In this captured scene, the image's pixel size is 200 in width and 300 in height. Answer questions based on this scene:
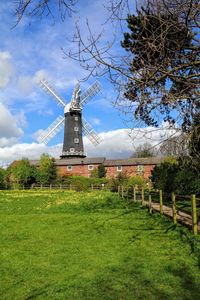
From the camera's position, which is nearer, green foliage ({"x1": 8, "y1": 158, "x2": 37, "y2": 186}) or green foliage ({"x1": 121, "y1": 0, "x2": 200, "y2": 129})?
green foliage ({"x1": 121, "y1": 0, "x2": 200, "y2": 129})

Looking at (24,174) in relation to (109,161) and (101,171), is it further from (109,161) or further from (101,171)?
(109,161)

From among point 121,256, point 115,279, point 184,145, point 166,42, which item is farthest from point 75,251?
point 166,42

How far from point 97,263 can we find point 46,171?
225 ft

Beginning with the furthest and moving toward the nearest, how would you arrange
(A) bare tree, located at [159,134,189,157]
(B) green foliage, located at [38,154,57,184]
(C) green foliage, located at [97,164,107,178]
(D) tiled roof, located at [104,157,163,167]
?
(D) tiled roof, located at [104,157,163,167] → (C) green foliage, located at [97,164,107,178] → (B) green foliage, located at [38,154,57,184] → (A) bare tree, located at [159,134,189,157]

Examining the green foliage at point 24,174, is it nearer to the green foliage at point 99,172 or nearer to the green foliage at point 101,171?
the green foliage at point 99,172

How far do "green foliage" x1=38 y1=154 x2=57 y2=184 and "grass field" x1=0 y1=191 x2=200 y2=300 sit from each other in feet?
203

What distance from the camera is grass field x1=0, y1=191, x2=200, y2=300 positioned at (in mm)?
5953

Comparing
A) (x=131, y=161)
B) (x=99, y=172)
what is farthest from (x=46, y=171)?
(x=131, y=161)

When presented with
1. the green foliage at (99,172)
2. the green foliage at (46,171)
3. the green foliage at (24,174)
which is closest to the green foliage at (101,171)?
the green foliage at (99,172)

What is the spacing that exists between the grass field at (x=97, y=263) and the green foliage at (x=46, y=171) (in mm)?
61849

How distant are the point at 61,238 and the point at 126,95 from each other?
5.14 meters

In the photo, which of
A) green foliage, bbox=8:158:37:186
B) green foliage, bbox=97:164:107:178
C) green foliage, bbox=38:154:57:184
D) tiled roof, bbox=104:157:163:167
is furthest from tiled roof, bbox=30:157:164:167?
green foliage, bbox=8:158:37:186

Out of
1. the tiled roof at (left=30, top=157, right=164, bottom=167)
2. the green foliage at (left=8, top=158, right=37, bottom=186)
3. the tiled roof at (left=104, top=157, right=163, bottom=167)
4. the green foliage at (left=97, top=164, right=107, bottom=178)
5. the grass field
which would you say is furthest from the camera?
the tiled roof at (left=30, top=157, right=164, bottom=167)

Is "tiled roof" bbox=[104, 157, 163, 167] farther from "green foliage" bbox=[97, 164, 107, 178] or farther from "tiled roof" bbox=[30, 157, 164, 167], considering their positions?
"green foliage" bbox=[97, 164, 107, 178]
